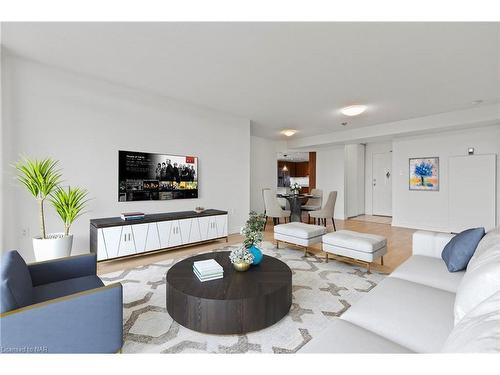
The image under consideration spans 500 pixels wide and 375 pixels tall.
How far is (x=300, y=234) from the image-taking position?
3.70 meters

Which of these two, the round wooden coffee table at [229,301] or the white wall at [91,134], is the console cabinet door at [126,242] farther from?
the round wooden coffee table at [229,301]

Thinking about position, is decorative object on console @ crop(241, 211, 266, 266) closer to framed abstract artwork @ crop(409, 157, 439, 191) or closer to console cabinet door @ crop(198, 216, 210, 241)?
console cabinet door @ crop(198, 216, 210, 241)

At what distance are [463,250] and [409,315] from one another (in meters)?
1.01

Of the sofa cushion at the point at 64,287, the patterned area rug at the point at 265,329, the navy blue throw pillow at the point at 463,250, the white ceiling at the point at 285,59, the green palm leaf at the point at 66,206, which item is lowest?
the patterned area rug at the point at 265,329

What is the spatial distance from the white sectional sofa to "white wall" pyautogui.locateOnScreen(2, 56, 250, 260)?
357cm

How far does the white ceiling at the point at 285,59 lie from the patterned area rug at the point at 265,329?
2600 mm

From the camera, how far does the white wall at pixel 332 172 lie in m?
7.56

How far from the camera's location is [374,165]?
796cm

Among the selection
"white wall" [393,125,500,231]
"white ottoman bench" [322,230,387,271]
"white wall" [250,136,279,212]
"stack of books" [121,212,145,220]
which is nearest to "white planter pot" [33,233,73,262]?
"stack of books" [121,212,145,220]

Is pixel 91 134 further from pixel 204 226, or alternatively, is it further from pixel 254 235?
pixel 254 235

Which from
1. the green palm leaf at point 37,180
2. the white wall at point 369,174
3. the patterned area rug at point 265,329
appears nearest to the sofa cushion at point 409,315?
the patterned area rug at point 265,329

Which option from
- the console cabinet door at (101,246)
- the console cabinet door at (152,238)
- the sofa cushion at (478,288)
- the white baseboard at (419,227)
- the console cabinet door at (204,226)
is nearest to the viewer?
the sofa cushion at (478,288)
